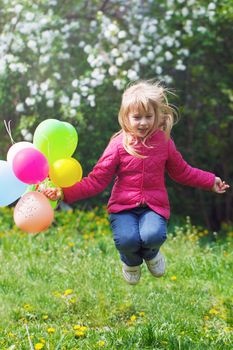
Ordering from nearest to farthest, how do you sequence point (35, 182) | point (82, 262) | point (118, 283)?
point (35, 182), point (118, 283), point (82, 262)

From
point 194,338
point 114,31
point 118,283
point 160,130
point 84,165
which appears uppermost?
point 160,130

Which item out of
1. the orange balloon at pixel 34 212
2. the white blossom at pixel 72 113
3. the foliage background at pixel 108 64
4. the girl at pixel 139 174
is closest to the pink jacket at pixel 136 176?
the girl at pixel 139 174

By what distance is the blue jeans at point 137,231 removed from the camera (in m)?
4.15

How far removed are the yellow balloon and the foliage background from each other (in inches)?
137

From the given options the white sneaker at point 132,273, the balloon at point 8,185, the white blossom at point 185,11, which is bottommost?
the white sneaker at point 132,273

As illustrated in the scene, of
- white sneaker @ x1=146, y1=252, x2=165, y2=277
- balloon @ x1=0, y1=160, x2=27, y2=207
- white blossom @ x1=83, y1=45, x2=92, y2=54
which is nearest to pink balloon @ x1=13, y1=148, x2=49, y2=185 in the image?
balloon @ x1=0, y1=160, x2=27, y2=207

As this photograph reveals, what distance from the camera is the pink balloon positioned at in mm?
3828

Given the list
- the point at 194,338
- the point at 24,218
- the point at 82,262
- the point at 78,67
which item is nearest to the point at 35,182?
the point at 24,218

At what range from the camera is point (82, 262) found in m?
6.15

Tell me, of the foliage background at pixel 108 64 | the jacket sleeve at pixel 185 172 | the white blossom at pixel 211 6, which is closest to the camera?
the jacket sleeve at pixel 185 172

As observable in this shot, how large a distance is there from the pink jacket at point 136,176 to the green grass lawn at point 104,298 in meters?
0.80

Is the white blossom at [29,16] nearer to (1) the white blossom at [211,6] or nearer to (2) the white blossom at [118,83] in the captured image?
(2) the white blossom at [118,83]

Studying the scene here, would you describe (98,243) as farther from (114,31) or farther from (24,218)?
(24,218)

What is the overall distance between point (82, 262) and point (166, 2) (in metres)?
3.38
